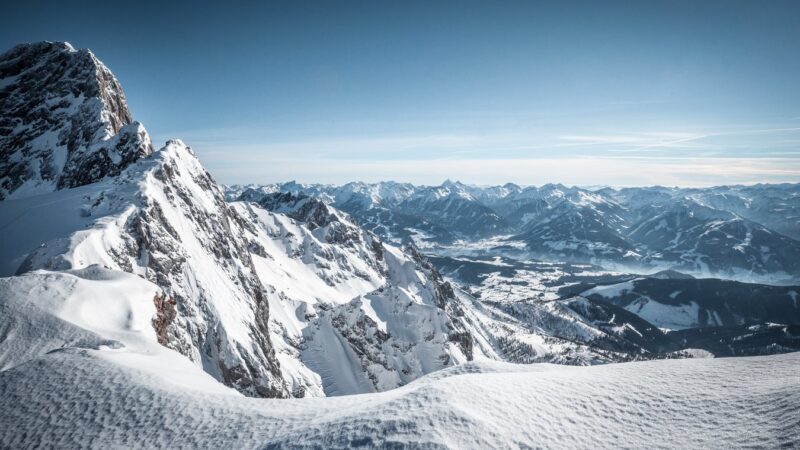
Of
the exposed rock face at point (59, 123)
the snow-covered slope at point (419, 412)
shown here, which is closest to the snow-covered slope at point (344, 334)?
the exposed rock face at point (59, 123)

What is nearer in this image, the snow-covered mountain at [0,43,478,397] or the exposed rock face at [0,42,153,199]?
the snow-covered mountain at [0,43,478,397]

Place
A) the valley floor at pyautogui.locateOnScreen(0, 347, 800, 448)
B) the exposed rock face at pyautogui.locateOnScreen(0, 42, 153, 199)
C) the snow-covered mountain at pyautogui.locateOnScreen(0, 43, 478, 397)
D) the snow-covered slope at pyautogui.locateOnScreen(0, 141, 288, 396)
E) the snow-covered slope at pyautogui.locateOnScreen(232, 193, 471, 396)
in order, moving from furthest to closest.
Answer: the snow-covered slope at pyautogui.locateOnScreen(232, 193, 471, 396) < the exposed rock face at pyautogui.locateOnScreen(0, 42, 153, 199) < the snow-covered mountain at pyautogui.locateOnScreen(0, 43, 478, 397) < the snow-covered slope at pyautogui.locateOnScreen(0, 141, 288, 396) < the valley floor at pyautogui.locateOnScreen(0, 347, 800, 448)

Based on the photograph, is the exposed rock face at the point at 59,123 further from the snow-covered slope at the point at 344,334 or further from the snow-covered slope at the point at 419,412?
the snow-covered slope at the point at 419,412

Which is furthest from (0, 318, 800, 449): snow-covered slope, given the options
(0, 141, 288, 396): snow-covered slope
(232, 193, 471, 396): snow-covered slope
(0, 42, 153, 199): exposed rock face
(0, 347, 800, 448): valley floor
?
(232, 193, 471, 396): snow-covered slope

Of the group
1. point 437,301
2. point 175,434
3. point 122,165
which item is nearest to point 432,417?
point 175,434

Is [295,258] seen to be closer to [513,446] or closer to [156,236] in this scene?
[156,236]

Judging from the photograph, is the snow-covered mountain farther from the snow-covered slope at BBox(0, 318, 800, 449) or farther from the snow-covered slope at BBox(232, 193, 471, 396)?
the snow-covered slope at BBox(0, 318, 800, 449)

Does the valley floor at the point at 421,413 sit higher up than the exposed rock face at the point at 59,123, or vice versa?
the exposed rock face at the point at 59,123
